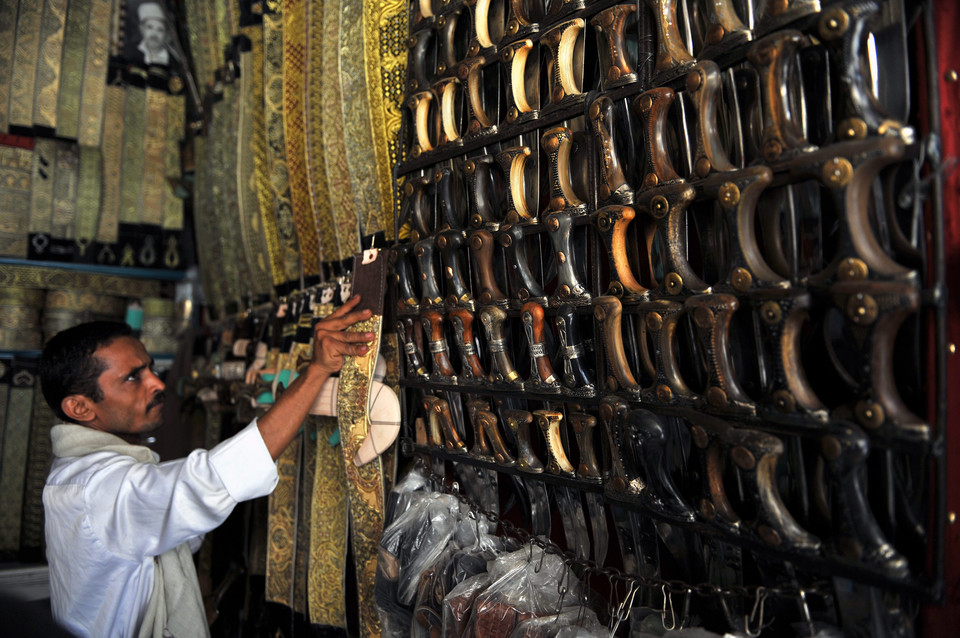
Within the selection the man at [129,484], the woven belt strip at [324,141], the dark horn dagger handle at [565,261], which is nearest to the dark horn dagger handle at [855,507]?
the dark horn dagger handle at [565,261]

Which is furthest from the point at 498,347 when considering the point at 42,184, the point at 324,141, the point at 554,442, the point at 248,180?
the point at 42,184

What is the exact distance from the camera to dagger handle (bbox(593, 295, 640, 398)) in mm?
1034

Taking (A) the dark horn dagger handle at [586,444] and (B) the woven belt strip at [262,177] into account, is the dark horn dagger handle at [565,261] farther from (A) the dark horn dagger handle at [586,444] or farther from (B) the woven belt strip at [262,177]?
(B) the woven belt strip at [262,177]

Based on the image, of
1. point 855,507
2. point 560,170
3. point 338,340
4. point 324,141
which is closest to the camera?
point 855,507

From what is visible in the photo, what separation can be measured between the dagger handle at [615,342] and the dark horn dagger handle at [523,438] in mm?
225

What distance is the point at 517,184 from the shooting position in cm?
122

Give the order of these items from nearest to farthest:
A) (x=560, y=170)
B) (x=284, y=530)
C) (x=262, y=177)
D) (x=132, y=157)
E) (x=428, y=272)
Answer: (x=560, y=170), (x=428, y=272), (x=284, y=530), (x=262, y=177), (x=132, y=157)

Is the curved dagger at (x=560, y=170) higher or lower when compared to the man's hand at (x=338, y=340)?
higher

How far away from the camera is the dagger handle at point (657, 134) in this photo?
97 centimetres

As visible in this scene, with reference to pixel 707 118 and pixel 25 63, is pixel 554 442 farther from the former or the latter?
pixel 25 63

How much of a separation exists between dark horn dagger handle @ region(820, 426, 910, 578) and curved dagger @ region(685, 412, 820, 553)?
5cm

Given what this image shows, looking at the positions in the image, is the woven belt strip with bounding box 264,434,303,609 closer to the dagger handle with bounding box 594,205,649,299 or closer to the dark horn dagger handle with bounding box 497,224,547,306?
the dark horn dagger handle with bounding box 497,224,547,306

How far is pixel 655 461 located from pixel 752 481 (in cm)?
16

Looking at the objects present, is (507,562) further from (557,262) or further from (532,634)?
(557,262)
